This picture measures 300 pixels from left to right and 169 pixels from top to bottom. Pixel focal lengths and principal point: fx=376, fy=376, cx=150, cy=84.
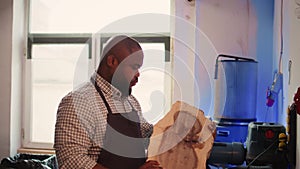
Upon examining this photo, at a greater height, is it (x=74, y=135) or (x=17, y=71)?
(x=17, y=71)

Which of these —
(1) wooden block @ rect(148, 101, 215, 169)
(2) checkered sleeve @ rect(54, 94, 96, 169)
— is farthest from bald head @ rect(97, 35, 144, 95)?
(1) wooden block @ rect(148, 101, 215, 169)

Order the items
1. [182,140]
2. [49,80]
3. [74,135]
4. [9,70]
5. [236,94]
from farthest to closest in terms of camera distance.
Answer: [49,80] → [9,70] → [236,94] → [182,140] → [74,135]

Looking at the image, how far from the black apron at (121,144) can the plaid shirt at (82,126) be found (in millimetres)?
21

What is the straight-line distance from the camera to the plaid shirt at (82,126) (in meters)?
1.17

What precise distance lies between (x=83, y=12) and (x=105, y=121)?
1.80 meters

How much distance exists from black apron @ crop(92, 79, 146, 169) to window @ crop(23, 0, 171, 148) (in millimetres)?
1374

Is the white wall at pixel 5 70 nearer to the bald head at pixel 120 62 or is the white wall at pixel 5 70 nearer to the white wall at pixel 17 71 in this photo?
the white wall at pixel 17 71

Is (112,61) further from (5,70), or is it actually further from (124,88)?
(5,70)

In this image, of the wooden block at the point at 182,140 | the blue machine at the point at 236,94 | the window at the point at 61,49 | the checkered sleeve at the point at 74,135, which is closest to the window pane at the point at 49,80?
the window at the point at 61,49

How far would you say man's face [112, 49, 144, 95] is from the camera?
130cm

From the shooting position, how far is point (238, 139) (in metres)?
2.12

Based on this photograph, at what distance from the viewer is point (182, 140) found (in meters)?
1.68

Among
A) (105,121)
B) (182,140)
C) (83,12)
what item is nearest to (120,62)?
(105,121)

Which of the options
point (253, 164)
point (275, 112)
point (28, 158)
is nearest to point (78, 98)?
point (253, 164)
